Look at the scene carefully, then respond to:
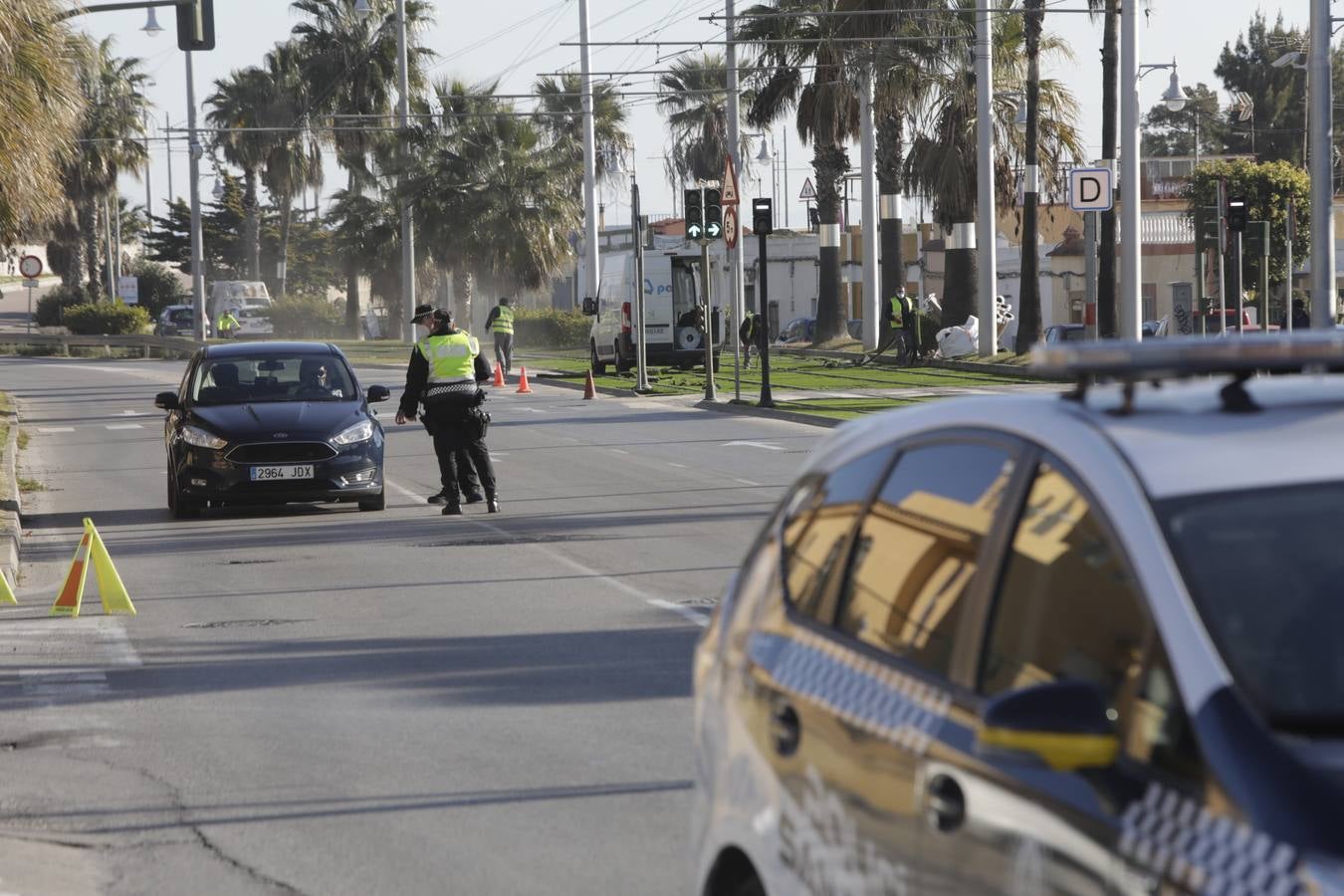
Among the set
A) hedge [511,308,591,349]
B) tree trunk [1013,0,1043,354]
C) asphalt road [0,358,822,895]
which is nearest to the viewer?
asphalt road [0,358,822,895]

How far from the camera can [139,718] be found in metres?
8.75

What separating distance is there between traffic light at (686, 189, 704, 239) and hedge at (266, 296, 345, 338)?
161 feet

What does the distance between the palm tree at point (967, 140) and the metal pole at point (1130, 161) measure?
14.0m

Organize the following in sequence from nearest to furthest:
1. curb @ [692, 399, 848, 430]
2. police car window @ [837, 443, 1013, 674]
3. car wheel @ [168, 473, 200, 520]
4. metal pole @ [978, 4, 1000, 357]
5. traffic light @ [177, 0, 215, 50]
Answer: police car window @ [837, 443, 1013, 674] < car wheel @ [168, 473, 200, 520] < traffic light @ [177, 0, 215, 50] < curb @ [692, 399, 848, 430] < metal pole @ [978, 4, 1000, 357]

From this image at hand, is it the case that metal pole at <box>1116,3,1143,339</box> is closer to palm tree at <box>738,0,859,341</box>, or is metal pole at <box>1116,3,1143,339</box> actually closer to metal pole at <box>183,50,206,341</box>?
palm tree at <box>738,0,859,341</box>

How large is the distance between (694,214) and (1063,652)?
30.1m

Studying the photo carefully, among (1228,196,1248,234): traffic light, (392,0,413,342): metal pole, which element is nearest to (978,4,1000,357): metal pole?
(1228,196,1248,234): traffic light

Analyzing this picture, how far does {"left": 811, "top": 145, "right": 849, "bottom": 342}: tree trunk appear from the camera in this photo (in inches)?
2122

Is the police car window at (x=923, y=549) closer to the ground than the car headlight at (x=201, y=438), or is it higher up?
higher up

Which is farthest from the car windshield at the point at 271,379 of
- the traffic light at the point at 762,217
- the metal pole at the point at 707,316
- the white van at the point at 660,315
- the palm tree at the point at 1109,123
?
the white van at the point at 660,315

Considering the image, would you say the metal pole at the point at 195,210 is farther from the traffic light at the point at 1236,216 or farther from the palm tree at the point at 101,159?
the traffic light at the point at 1236,216

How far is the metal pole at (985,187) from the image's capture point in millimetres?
40375

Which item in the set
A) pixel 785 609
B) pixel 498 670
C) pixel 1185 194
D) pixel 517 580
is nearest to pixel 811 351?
pixel 1185 194

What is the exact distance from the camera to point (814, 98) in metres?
52.7
